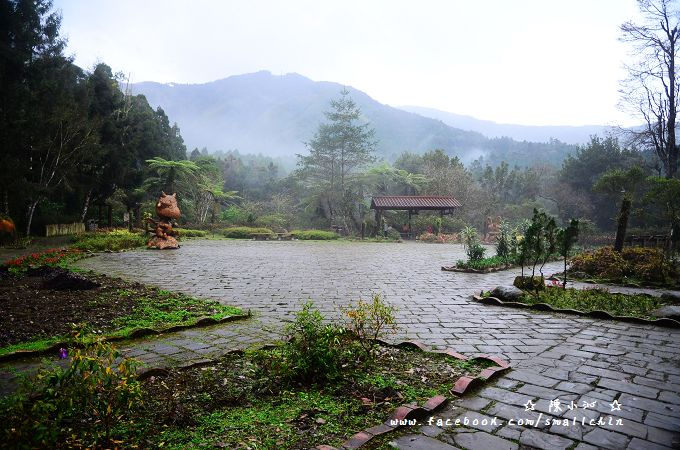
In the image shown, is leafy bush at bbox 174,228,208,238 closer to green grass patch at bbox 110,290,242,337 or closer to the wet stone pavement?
the wet stone pavement

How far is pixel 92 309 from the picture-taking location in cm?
501

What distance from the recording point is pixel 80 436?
7.14ft

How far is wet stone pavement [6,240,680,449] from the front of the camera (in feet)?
7.61

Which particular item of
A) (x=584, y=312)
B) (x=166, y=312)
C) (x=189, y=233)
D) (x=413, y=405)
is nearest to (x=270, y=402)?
(x=413, y=405)

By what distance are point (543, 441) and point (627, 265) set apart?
8.84 metres

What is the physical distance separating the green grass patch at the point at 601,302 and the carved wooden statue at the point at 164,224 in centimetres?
1258

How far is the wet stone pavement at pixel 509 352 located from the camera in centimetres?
232

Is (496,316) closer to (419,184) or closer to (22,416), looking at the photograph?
(22,416)

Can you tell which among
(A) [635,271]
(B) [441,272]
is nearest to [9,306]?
(B) [441,272]

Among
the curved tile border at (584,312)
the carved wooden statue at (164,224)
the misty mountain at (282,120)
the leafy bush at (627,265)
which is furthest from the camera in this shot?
the misty mountain at (282,120)

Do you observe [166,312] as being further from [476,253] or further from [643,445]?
[476,253]

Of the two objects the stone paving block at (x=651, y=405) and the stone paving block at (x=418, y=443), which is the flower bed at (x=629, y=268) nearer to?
the stone paving block at (x=651, y=405)

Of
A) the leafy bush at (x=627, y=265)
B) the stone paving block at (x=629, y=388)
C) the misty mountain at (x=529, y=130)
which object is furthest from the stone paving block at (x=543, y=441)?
the misty mountain at (x=529, y=130)

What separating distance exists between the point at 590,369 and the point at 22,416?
13.0ft
